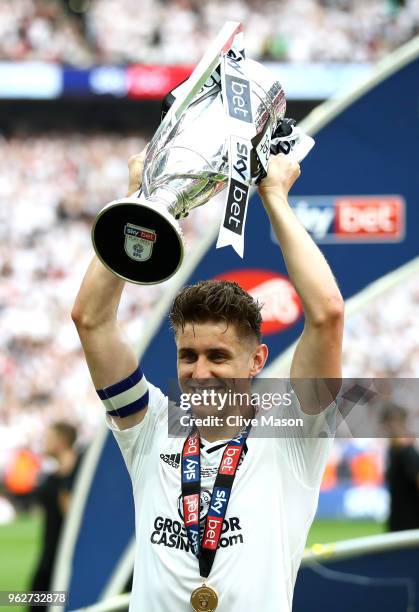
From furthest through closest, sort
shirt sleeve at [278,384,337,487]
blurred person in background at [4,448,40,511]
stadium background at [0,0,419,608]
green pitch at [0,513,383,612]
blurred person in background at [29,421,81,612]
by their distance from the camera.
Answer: stadium background at [0,0,419,608] → blurred person in background at [4,448,40,511] → green pitch at [0,513,383,612] → blurred person in background at [29,421,81,612] → shirt sleeve at [278,384,337,487]

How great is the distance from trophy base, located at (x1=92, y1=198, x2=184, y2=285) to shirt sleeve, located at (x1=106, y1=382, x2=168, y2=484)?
1.64 ft

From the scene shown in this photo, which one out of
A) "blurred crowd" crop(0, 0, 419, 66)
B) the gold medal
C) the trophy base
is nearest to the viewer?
the trophy base

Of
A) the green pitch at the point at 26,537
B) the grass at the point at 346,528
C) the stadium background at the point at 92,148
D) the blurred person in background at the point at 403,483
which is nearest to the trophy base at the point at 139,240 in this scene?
the blurred person in background at the point at 403,483

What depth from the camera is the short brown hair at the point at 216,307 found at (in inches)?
94.4

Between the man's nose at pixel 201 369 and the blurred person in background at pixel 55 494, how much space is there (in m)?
4.57

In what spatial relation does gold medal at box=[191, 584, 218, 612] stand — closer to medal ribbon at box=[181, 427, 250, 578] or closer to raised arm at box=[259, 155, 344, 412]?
medal ribbon at box=[181, 427, 250, 578]

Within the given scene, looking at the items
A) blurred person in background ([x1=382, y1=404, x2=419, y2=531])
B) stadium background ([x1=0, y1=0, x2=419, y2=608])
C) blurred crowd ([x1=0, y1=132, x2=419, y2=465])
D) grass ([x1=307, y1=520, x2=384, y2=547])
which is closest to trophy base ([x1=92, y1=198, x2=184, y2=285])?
blurred person in background ([x1=382, y1=404, x2=419, y2=531])

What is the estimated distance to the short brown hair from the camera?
2.40 m

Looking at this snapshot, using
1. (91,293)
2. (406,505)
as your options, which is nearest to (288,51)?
(406,505)

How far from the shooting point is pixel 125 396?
8.19 feet

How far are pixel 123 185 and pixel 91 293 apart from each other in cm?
1395

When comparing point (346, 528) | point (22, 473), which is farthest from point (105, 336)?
point (22, 473)

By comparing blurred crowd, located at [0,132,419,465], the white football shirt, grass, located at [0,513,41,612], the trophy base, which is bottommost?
the white football shirt

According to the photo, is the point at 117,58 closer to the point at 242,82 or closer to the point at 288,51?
the point at 288,51
